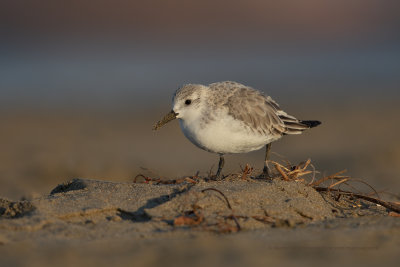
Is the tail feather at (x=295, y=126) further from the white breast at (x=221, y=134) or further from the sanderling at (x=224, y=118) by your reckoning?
the white breast at (x=221, y=134)

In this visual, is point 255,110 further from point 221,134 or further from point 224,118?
point 221,134

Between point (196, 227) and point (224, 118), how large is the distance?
1839 mm

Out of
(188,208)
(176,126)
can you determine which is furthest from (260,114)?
(176,126)

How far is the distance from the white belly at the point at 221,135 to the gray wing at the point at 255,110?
0.11 metres

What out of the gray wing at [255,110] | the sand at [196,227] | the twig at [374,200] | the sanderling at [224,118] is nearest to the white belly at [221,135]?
the sanderling at [224,118]

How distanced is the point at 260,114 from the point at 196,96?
76cm

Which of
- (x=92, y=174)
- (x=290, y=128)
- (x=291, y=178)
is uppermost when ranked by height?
(x=290, y=128)

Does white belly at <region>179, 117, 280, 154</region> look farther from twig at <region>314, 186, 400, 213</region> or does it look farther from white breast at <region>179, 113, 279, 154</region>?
twig at <region>314, 186, 400, 213</region>

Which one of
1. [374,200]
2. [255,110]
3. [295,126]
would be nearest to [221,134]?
[255,110]

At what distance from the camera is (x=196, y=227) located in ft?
15.0

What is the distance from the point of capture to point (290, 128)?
22.8ft

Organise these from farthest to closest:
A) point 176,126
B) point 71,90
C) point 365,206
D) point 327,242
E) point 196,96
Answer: point 71,90 → point 176,126 → point 196,96 → point 365,206 → point 327,242

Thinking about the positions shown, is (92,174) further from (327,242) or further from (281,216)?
(327,242)

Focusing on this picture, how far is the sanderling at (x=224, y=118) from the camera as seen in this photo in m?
6.12
